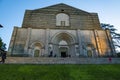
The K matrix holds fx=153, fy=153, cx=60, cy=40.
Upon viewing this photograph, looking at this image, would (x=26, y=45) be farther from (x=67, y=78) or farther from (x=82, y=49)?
(x=67, y=78)

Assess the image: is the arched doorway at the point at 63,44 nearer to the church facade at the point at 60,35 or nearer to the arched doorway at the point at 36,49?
the church facade at the point at 60,35

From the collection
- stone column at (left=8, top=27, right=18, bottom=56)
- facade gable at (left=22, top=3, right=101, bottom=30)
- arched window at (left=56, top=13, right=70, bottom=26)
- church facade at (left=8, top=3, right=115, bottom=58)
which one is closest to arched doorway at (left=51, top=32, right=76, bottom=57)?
church facade at (left=8, top=3, right=115, bottom=58)

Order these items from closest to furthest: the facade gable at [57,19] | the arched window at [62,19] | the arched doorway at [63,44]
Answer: the arched doorway at [63,44] < the facade gable at [57,19] < the arched window at [62,19]

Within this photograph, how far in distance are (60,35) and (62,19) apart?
3464mm

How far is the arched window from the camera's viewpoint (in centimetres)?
2791

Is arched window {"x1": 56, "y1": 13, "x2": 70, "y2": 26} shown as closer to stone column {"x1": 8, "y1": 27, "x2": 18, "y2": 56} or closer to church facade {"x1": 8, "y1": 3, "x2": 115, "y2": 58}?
church facade {"x1": 8, "y1": 3, "x2": 115, "y2": 58}

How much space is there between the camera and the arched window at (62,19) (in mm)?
27906

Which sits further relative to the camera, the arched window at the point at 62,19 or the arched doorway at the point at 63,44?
the arched window at the point at 62,19

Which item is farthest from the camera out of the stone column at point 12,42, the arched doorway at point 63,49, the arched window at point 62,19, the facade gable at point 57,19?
the arched window at point 62,19

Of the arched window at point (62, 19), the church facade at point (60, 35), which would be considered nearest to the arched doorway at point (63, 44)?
the church facade at point (60, 35)

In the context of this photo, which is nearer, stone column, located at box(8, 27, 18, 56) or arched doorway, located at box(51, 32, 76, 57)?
stone column, located at box(8, 27, 18, 56)

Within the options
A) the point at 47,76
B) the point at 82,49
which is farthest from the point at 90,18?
the point at 47,76

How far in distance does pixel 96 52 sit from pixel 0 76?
18499 mm

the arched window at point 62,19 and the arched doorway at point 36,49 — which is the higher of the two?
the arched window at point 62,19
